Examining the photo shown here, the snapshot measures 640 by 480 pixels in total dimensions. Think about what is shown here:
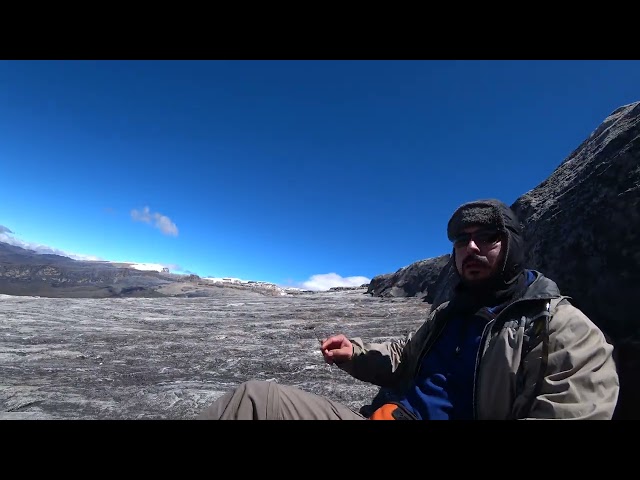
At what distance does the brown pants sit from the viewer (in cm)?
268

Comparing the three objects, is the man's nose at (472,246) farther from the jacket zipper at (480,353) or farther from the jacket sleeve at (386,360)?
the jacket sleeve at (386,360)

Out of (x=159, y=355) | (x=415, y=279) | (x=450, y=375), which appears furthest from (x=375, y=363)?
(x=415, y=279)

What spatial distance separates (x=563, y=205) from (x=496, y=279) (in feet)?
10.8

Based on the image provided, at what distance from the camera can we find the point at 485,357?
2809mm

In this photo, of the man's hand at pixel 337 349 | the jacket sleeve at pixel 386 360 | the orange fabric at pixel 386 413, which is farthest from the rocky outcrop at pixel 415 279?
the orange fabric at pixel 386 413

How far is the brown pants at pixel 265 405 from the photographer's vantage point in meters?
2.68

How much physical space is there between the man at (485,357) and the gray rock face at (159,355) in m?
1.91

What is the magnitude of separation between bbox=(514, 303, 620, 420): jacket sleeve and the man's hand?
1710 mm

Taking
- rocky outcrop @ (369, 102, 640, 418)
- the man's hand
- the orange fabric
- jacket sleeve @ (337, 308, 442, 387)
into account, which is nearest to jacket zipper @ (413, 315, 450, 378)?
jacket sleeve @ (337, 308, 442, 387)

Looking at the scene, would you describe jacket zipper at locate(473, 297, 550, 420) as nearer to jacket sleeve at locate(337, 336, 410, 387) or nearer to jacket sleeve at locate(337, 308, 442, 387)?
jacket sleeve at locate(337, 308, 442, 387)

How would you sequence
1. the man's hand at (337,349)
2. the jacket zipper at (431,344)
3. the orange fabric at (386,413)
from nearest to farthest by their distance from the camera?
the orange fabric at (386,413)
the jacket zipper at (431,344)
the man's hand at (337,349)

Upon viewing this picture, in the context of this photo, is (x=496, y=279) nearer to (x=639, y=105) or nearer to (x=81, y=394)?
(x=639, y=105)

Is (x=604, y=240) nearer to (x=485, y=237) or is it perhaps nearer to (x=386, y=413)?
(x=485, y=237)
